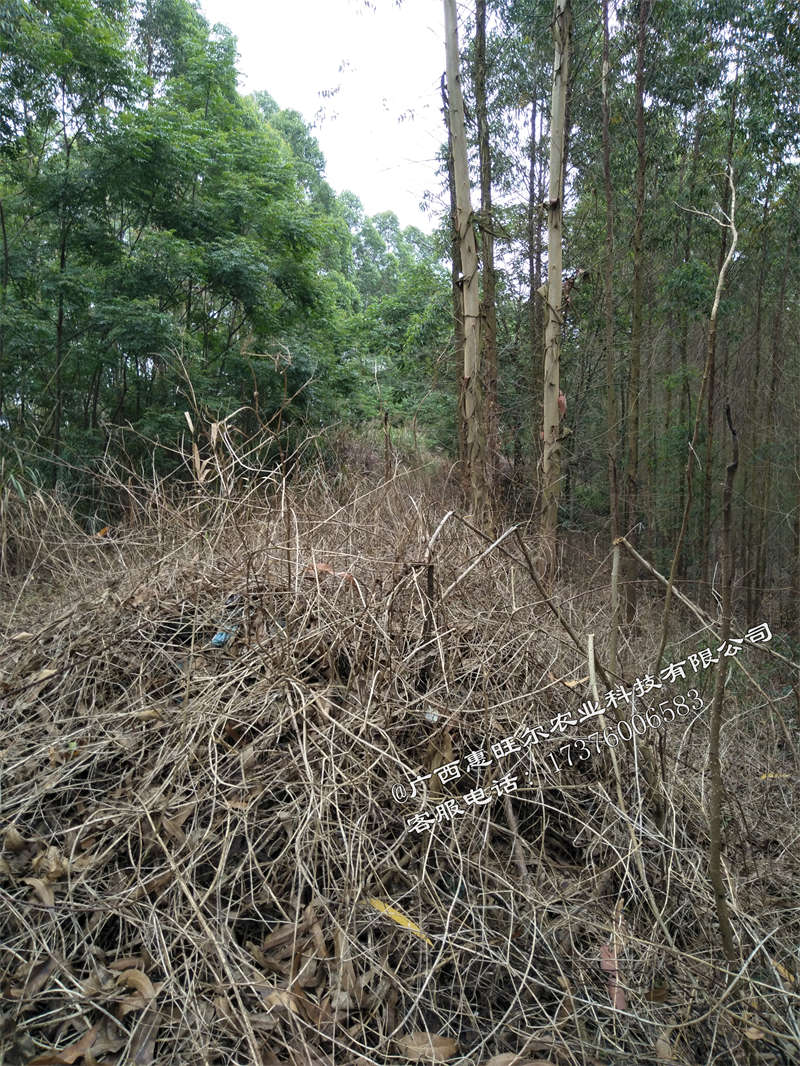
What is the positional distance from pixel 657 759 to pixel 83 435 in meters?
7.60

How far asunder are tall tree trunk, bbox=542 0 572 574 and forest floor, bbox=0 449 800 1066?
242 centimetres

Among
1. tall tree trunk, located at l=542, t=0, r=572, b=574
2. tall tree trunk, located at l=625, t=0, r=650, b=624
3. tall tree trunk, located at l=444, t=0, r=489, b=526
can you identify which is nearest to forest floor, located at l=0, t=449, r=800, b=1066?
tall tree trunk, located at l=542, t=0, r=572, b=574

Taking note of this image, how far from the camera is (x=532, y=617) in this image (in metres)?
2.29

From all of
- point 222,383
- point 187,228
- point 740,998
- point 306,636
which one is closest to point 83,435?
point 222,383

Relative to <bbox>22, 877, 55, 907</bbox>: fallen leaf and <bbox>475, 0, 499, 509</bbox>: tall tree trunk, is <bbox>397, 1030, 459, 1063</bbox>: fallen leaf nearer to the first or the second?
<bbox>22, 877, 55, 907</bbox>: fallen leaf

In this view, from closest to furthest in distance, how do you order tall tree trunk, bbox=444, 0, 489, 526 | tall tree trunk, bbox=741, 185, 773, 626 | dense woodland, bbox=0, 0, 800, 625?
tall tree trunk, bbox=444, 0, 489, 526, dense woodland, bbox=0, 0, 800, 625, tall tree trunk, bbox=741, 185, 773, 626

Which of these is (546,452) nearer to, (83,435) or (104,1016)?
(104,1016)

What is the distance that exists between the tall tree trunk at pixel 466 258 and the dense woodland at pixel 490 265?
0.40 meters

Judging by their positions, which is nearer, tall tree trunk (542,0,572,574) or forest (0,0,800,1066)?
forest (0,0,800,1066)

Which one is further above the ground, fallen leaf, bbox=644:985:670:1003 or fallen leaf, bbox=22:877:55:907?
fallen leaf, bbox=22:877:55:907

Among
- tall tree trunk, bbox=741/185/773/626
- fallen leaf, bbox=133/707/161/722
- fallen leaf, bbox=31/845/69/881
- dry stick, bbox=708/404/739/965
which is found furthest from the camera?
tall tree trunk, bbox=741/185/773/626

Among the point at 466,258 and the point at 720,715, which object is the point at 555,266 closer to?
the point at 466,258

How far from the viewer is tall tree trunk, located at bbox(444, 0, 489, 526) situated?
4.76 metres

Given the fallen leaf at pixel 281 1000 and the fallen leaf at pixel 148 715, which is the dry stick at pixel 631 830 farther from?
the fallen leaf at pixel 148 715
